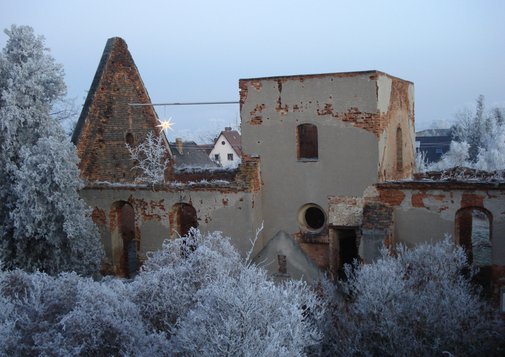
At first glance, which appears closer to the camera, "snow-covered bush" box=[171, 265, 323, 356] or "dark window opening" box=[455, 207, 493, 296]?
"snow-covered bush" box=[171, 265, 323, 356]

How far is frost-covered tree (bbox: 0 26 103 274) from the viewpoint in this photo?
1327cm

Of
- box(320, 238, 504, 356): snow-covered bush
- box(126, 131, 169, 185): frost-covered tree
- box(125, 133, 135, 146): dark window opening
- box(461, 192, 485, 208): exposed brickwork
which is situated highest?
box(125, 133, 135, 146): dark window opening

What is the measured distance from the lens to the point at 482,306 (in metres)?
9.65

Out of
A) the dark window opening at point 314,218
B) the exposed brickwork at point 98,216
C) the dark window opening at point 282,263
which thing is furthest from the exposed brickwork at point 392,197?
the exposed brickwork at point 98,216

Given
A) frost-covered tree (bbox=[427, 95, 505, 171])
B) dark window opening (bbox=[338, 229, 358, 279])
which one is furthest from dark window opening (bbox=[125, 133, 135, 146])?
frost-covered tree (bbox=[427, 95, 505, 171])

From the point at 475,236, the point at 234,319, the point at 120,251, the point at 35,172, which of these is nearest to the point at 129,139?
the point at 120,251

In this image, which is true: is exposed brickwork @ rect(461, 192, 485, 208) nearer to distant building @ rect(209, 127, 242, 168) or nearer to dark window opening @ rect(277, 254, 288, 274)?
dark window opening @ rect(277, 254, 288, 274)

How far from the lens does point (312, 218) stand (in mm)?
15305

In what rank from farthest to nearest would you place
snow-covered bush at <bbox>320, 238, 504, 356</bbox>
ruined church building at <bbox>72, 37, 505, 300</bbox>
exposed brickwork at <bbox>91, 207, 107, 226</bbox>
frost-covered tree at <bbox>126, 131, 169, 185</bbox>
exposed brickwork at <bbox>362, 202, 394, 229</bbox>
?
→ frost-covered tree at <bbox>126, 131, 169, 185</bbox> → exposed brickwork at <bbox>91, 207, 107, 226</bbox> → ruined church building at <bbox>72, 37, 505, 300</bbox> → exposed brickwork at <bbox>362, 202, 394, 229</bbox> → snow-covered bush at <bbox>320, 238, 504, 356</bbox>

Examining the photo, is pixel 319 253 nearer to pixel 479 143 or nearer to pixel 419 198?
pixel 419 198

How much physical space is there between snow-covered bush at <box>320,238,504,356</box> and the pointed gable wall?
10.7m

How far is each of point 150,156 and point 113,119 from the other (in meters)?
2.06

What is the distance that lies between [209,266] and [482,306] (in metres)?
5.35

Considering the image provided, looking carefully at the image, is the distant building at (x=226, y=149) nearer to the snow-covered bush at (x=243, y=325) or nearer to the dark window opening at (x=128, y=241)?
the dark window opening at (x=128, y=241)
